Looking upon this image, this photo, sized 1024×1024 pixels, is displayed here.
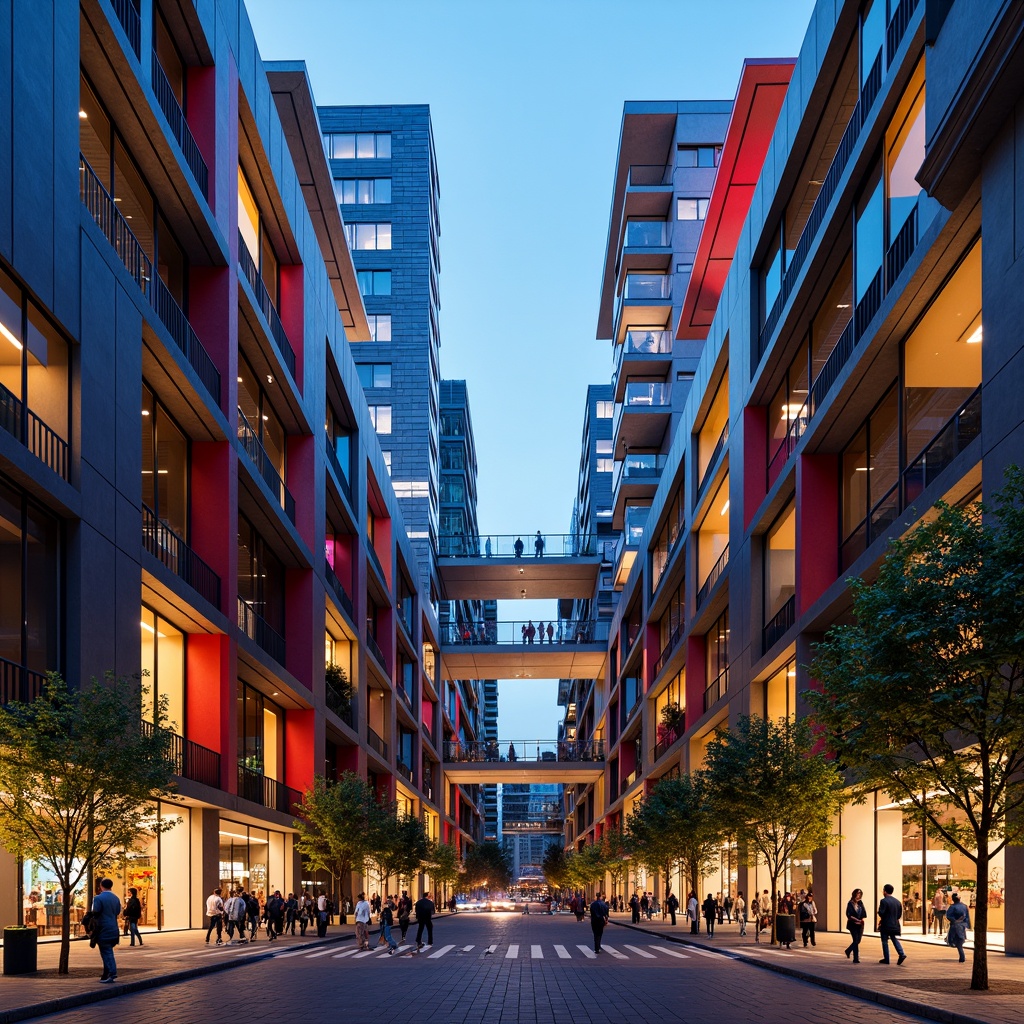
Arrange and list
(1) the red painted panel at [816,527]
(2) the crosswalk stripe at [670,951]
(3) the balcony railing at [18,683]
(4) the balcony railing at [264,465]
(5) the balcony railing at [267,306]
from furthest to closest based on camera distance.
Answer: (4) the balcony railing at [264,465] < (5) the balcony railing at [267,306] < (1) the red painted panel at [816,527] < (2) the crosswalk stripe at [670,951] < (3) the balcony railing at [18,683]

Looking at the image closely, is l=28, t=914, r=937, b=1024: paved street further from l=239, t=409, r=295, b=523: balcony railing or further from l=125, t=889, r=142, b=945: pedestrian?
l=239, t=409, r=295, b=523: balcony railing

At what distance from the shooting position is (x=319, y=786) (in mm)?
41875

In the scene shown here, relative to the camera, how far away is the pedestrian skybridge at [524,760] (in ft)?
289

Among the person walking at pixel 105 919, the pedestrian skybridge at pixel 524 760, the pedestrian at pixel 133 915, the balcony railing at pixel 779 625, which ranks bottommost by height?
the pedestrian skybridge at pixel 524 760

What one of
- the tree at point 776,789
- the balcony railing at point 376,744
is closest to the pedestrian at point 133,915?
the tree at point 776,789

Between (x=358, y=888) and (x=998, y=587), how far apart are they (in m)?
45.4

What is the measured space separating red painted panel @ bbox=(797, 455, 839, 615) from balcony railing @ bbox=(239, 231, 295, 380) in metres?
17.1

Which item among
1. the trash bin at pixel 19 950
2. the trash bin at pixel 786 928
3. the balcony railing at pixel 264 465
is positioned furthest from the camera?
the balcony railing at pixel 264 465

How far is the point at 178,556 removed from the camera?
3106 centimetres

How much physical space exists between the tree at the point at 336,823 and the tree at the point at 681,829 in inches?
410

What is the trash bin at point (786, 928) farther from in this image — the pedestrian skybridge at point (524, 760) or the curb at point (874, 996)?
the pedestrian skybridge at point (524, 760)

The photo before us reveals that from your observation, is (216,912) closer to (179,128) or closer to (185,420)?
(185,420)

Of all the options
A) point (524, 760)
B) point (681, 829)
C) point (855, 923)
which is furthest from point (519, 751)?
point (855, 923)

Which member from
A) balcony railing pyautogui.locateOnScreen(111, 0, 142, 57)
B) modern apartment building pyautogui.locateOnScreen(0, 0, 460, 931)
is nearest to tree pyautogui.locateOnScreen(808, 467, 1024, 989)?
modern apartment building pyautogui.locateOnScreen(0, 0, 460, 931)
